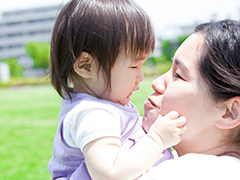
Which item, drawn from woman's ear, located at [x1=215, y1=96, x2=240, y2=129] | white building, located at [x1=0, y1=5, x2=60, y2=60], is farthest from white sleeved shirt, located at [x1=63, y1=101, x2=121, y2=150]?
white building, located at [x1=0, y1=5, x2=60, y2=60]

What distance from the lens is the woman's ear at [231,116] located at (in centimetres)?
133

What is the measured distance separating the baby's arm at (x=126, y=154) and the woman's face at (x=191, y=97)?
108 mm

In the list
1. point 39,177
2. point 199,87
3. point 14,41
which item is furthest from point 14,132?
point 14,41

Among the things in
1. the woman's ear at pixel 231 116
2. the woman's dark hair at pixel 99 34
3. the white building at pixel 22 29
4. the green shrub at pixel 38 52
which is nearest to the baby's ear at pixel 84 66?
the woman's dark hair at pixel 99 34

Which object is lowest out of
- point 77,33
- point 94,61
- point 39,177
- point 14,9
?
point 14,9

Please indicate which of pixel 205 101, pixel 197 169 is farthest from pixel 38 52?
pixel 197 169

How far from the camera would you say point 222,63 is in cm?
129

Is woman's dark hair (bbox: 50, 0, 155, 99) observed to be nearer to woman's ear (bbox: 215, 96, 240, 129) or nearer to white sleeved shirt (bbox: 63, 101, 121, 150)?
white sleeved shirt (bbox: 63, 101, 121, 150)

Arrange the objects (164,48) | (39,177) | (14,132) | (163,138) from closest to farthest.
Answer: (163,138) < (39,177) < (14,132) < (164,48)

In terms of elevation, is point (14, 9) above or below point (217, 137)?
below

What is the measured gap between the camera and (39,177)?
Answer: 3.42 meters

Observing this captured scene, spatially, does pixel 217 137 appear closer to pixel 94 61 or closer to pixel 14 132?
pixel 94 61

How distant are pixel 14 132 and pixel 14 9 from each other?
80.4 m

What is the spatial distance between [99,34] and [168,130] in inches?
23.1
